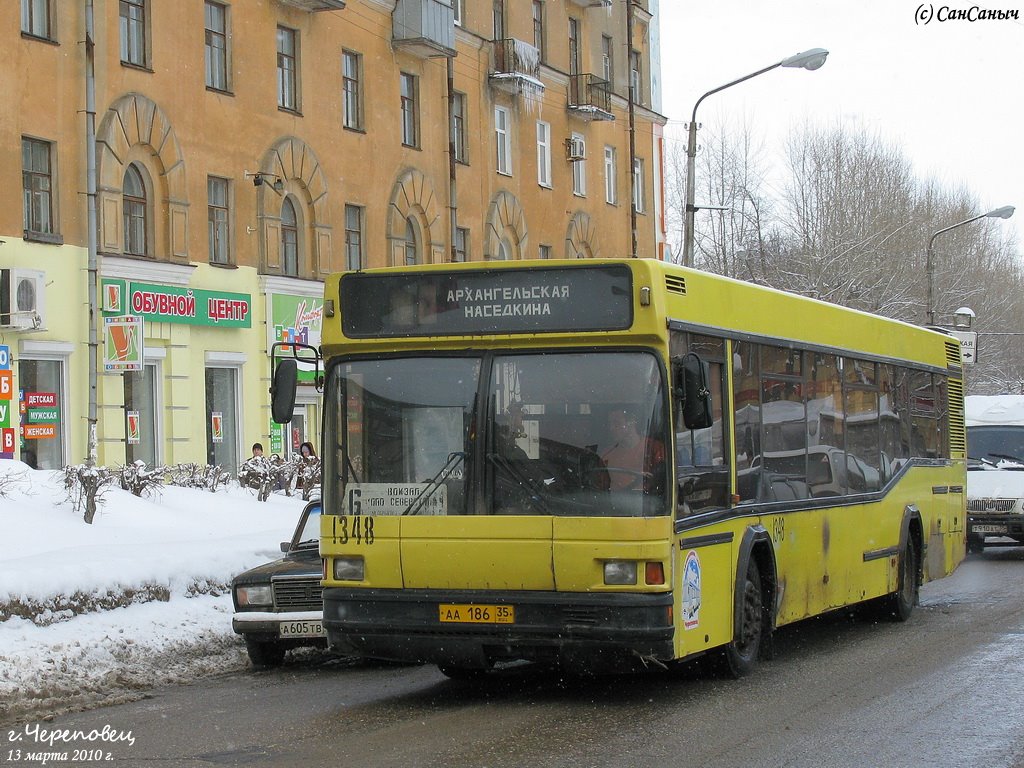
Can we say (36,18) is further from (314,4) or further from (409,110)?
(409,110)

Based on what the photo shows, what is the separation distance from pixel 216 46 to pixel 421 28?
633cm

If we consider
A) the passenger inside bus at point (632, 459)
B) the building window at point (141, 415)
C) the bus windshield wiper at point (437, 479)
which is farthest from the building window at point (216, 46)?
the passenger inside bus at point (632, 459)

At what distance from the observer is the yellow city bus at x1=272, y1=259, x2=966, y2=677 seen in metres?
9.38

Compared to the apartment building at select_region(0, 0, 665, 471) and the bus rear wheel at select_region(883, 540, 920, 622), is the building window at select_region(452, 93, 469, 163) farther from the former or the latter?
the bus rear wheel at select_region(883, 540, 920, 622)

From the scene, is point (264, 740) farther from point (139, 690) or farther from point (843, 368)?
point (843, 368)

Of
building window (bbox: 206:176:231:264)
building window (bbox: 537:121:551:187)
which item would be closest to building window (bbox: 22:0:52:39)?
building window (bbox: 206:176:231:264)

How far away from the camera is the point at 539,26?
4122 cm

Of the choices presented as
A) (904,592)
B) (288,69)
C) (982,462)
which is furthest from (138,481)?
(288,69)

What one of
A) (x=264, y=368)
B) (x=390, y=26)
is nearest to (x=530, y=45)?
(x=390, y=26)

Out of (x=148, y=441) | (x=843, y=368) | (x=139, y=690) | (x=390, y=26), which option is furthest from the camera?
(x=390, y=26)

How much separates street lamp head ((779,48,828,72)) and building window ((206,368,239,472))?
11.6 m

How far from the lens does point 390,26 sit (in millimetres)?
34312

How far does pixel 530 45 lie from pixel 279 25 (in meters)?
9.85

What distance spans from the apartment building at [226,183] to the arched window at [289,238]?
47 mm
